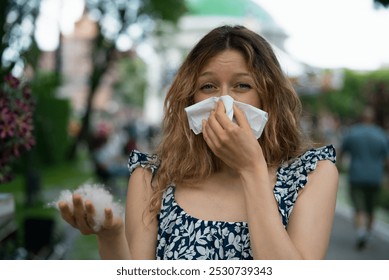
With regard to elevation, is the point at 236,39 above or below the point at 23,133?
below

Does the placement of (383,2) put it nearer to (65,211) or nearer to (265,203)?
(265,203)

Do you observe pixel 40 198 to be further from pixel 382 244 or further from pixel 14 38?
pixel 14 38

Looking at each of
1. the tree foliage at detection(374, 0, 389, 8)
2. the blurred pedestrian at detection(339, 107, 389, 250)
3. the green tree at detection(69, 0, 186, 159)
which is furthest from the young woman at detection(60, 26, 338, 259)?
the green tree at detection(69, 0, 186, 159)

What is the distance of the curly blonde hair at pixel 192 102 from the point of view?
211 centimetres

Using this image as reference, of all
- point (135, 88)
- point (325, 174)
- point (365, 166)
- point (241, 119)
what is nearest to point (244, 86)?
point (241, 119)

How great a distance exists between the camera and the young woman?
1.86 metres

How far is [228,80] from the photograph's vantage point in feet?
6.70

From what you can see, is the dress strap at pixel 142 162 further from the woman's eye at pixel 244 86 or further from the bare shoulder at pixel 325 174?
the bare shoulder at pixel 325 174

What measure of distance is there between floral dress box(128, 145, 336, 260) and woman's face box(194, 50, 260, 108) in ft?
0.77

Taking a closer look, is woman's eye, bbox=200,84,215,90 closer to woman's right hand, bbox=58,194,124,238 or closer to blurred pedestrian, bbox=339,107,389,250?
woman's right hand, bbox=58,194,124,238

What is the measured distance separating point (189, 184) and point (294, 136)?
0.36 meters

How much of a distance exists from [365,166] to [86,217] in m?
7.63

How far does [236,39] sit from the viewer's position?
7.05ft
